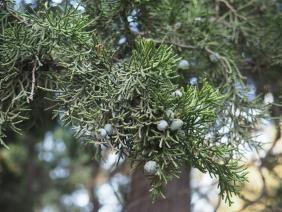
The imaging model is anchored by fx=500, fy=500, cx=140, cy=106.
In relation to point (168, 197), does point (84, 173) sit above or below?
below

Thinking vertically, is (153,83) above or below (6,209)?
above

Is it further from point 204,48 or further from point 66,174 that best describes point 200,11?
point 66,174

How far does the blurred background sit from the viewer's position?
117cm

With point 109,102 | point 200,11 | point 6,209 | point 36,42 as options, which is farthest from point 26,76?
point 6,209

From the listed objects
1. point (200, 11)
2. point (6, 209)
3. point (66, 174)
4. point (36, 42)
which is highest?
point (36, 42)

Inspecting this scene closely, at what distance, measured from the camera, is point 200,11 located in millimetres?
1029

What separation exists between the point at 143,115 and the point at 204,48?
317 millimetres

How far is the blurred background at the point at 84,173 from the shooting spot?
3.84ft

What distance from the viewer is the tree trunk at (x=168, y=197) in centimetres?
147

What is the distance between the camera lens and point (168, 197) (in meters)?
1.48

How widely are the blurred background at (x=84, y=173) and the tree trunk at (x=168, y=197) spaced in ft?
0.12

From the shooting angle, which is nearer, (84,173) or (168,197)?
(168,197)

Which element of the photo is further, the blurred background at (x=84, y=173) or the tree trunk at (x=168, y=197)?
the tree trunk at (x=168, y=197)

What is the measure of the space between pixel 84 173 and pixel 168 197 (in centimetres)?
211
